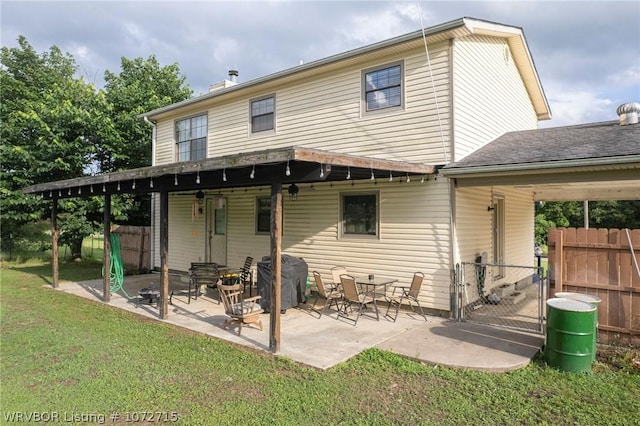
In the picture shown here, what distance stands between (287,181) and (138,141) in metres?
14.1

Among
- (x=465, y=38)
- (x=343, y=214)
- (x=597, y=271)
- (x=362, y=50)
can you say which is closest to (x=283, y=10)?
(x=362, y=50)

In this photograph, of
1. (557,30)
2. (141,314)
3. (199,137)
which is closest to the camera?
(141,314)

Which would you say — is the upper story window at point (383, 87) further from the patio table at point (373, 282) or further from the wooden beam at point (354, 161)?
the patio table at point (373, 282)

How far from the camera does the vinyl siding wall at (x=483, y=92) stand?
7.34 metres

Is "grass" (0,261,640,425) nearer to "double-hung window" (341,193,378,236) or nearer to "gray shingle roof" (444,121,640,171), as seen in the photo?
"gray shingle roof" (444,121,640,171)

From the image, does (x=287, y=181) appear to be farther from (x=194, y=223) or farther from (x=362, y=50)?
(x=194, y=223)

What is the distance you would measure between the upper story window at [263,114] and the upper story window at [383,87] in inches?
108

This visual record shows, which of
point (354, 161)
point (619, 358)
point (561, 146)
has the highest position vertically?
point (561, 146)

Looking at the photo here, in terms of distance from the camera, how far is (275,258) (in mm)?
5137

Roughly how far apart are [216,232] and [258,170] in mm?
6671

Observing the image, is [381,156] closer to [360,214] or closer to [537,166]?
[360,214]

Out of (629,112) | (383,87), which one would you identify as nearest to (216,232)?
(383,87)

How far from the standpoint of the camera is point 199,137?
11.9 meters

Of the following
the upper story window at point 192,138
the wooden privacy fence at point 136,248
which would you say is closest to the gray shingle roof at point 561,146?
the upper story window at point 192,138
